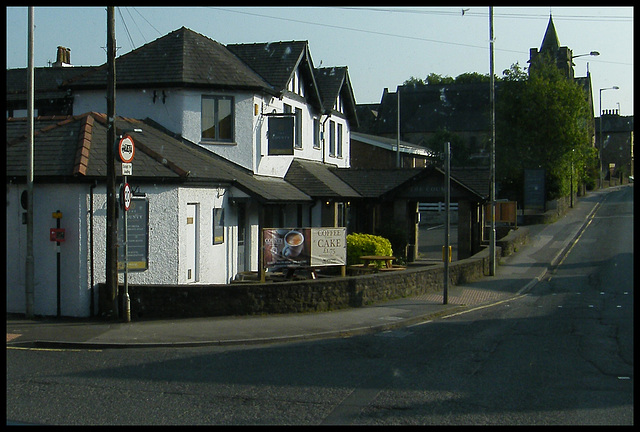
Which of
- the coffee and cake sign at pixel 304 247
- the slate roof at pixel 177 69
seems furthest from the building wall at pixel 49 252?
the slate roof at pixel 177 69

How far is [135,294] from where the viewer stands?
15391 mm

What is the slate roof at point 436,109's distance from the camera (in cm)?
8106

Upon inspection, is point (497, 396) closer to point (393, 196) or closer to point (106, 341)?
point (106, 341)

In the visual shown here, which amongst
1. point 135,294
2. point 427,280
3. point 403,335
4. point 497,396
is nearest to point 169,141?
point 135,294

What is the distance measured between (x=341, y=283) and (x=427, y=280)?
13.5ft

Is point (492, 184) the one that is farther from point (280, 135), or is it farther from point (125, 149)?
point (125, 149)

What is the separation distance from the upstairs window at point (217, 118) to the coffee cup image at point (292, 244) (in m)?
6.33

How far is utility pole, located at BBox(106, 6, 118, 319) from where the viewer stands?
578 inches

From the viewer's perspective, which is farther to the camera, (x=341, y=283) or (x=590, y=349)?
(x=341, y=283)

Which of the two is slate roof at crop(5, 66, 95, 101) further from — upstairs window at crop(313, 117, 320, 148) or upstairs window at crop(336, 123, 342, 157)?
upstairs window at crop(336, 123, 342, 157)

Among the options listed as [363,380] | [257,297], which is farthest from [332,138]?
[363,380]

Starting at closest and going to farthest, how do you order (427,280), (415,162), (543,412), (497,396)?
(543,412)
(497,396)
(427,280)
(415,162)

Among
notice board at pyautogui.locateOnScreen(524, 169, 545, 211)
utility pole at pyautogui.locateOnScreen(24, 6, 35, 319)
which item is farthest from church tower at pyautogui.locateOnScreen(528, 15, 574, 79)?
utility pole at pyautogui.locateOnScreen(24, 6, 35, 319)

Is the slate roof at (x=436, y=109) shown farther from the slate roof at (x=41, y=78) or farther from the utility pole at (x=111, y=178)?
the utility pole at (x=111, y=178)
